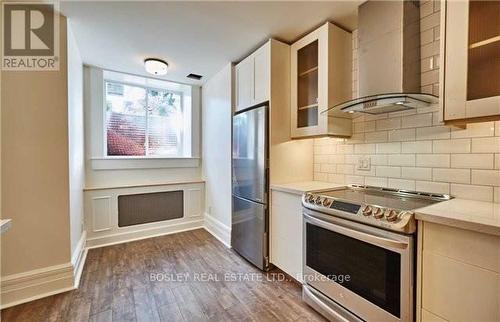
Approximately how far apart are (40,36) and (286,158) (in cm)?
252

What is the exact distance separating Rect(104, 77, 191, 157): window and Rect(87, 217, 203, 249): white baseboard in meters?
1.20

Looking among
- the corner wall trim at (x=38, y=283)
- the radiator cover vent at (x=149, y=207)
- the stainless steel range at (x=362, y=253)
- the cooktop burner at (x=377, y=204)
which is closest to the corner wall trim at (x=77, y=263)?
the corner wall trim at (x=38, y=283)

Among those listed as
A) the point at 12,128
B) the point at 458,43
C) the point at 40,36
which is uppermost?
the point at 40,36

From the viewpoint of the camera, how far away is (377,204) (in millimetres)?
1469

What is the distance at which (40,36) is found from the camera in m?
2.00

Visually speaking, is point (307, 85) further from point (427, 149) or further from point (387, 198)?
point (387, 198)

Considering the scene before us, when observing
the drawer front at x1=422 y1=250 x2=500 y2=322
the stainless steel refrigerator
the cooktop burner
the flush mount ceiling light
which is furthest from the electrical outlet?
the flush mount ceiling light

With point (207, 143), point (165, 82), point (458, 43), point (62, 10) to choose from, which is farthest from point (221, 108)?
point (458, 43)

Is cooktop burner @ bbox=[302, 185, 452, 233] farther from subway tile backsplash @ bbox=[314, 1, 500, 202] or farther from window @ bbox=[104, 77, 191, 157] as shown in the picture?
window @ bbox=[104, 77, 191, 157]

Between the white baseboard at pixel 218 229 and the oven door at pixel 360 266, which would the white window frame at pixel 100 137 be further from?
the oven door at pixel 360 266

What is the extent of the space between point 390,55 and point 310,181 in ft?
4.65

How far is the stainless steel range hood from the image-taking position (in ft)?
5.41

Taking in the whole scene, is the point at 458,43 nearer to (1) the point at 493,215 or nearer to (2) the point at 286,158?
(1) the point at 493,215

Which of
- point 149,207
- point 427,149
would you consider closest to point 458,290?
point 427,149
